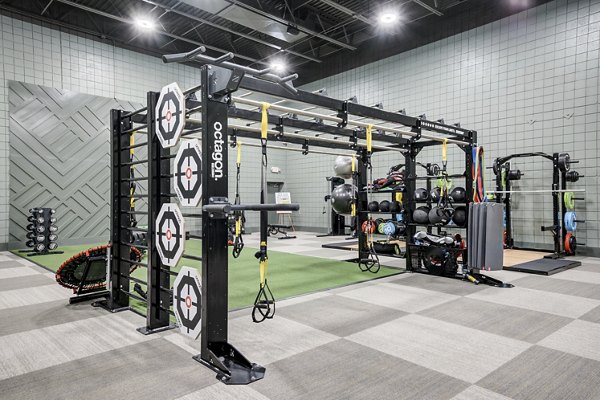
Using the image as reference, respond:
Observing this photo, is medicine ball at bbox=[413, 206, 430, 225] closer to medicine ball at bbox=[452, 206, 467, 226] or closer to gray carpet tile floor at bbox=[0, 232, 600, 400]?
medicine ball at bbox=[452, 206, 467, 226]

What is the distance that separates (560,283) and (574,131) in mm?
4075

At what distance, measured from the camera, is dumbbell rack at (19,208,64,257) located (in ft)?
25.1

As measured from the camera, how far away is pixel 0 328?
3377 mm

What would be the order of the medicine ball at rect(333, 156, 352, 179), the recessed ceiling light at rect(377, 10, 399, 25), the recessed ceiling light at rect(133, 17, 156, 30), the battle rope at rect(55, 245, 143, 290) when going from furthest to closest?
the recessed ceiling light at rect(133, 17, 156, 30)
the recessed ceiling light at rect(377, 10, 399, 25)
the medicine ball at rect(333, 156, 352, 179)
the battle rope at rect(55, 245, 143, 290)

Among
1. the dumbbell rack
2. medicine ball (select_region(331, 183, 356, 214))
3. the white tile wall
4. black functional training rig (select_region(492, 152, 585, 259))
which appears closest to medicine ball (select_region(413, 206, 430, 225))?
medicine ball (select_region(331, 183, 356, 214))

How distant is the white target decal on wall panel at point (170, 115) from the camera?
2826mm

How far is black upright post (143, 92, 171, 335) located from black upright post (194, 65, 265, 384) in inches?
33.5

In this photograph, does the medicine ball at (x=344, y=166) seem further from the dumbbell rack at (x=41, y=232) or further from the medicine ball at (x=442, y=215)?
the dumbbell rack at (x=41, y=232)

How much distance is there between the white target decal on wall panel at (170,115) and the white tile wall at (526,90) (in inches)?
312

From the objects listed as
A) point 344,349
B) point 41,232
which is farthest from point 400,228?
point 41,232

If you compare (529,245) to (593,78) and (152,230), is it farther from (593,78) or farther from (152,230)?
Result: (152,230)

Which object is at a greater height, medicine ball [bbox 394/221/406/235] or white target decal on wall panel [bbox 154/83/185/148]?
white target decal on wall panel [bbox 154/83/185/148]

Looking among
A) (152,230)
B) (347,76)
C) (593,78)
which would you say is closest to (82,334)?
(152,230)

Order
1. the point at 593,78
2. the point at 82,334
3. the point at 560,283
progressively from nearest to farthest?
the point at 82,334
the point at 560,283
the point at 593,78
